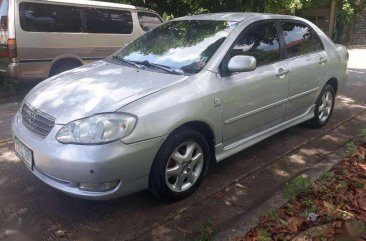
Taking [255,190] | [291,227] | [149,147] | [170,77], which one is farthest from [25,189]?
[291,227]

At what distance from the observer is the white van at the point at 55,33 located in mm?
6898

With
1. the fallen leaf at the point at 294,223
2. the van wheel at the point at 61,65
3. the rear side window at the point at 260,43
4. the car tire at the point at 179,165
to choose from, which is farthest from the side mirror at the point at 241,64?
the van wheel at the point at 61,65

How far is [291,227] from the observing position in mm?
2910

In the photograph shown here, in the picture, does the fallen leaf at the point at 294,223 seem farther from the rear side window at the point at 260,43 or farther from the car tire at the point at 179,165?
the rear side window at the point at 260,43

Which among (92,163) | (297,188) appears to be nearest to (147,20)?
(297,188)

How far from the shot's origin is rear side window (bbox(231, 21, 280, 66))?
13.3 feet

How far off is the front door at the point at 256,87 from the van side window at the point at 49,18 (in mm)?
4554

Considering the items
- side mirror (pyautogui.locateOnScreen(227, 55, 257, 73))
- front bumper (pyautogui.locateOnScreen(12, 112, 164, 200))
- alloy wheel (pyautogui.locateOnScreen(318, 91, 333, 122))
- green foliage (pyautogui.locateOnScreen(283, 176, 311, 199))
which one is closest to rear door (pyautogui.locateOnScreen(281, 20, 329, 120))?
alloy wheel (pyautogui.locateOnScreen(318, 91, 333, 122))

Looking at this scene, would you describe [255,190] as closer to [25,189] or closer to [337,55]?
[25,189]

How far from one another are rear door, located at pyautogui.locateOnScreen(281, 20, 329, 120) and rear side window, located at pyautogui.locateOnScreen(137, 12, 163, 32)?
4701mm

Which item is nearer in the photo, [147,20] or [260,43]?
[260,43]

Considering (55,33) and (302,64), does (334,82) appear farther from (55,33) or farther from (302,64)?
(55,33)

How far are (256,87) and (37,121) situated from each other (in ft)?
7.19

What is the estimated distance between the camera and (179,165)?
135 inches
